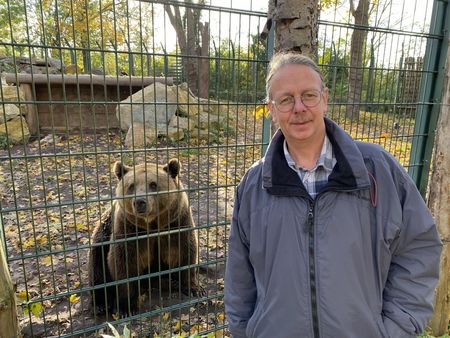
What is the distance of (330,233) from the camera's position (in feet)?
4.93

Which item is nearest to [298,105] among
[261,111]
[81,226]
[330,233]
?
[330,233]

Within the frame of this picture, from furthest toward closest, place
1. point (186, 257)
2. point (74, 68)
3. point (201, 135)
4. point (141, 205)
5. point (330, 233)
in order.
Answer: point (201, 135), point (186, 257), point (74, 68), point (141, 205), point (330, 233)

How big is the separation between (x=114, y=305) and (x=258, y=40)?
118 inches

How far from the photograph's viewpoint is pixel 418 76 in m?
3.89

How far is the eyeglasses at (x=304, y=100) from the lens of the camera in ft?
5.27

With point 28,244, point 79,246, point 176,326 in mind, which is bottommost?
point 176,326

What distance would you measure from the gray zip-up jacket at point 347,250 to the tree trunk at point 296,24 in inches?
40.0

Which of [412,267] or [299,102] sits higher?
[299,102]

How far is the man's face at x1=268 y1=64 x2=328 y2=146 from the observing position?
63.1 inches

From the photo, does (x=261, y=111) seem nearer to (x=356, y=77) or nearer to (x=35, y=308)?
(x=356, y=77)

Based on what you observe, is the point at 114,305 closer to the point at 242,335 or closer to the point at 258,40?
the point at 242,335

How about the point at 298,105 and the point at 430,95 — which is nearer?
the point at 298,105

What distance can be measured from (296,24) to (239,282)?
1653 mm

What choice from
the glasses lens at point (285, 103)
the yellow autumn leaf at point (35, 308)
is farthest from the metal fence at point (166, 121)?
the glasses lens at point (285, 103)
